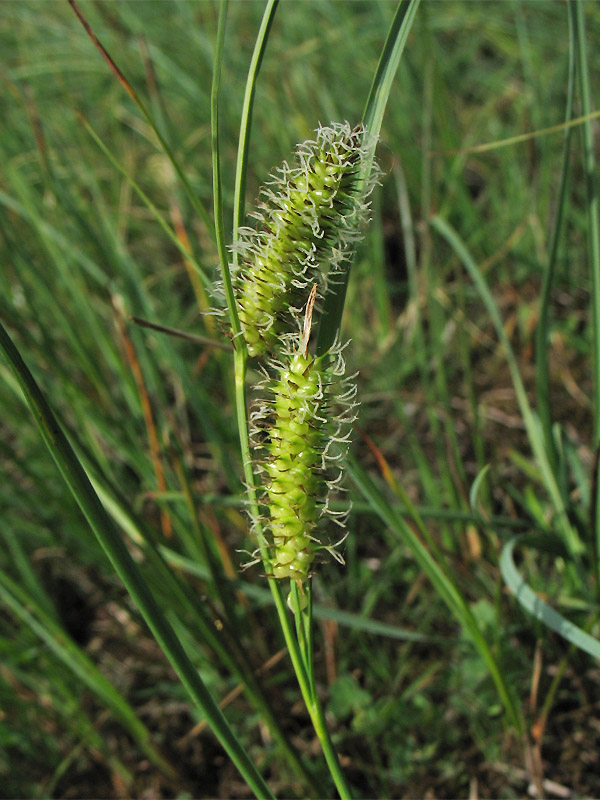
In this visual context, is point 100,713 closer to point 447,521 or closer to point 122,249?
point 447,521

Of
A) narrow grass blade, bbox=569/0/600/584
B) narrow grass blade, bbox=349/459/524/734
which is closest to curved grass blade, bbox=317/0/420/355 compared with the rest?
narrow grass blade, bbox=349/459/524/734

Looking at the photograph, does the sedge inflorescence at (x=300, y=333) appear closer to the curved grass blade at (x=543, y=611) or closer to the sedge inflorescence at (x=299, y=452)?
the sedge inflorescence at (x=299, y=452)

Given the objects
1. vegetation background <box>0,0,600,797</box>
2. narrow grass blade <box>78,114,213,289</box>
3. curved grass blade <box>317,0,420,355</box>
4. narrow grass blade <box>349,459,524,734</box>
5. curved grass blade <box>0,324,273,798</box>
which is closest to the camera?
curved grass blade <box>0,324,273,798</box>

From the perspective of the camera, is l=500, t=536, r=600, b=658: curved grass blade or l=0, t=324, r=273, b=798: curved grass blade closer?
l=0, t=324, r=273, b=798: curved grass blade

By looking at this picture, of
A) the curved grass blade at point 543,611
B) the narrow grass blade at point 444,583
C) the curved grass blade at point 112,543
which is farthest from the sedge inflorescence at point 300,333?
the curved grass blade at point 543,611

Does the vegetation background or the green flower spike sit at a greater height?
the green flower spike

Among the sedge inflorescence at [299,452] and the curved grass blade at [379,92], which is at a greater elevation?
the curved grass blade at [379,92]

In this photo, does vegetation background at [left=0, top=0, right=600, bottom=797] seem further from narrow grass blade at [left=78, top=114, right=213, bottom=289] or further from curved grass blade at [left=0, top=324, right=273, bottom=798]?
curved grass blade at [left=0, top=324, right=273, bottom=798]
